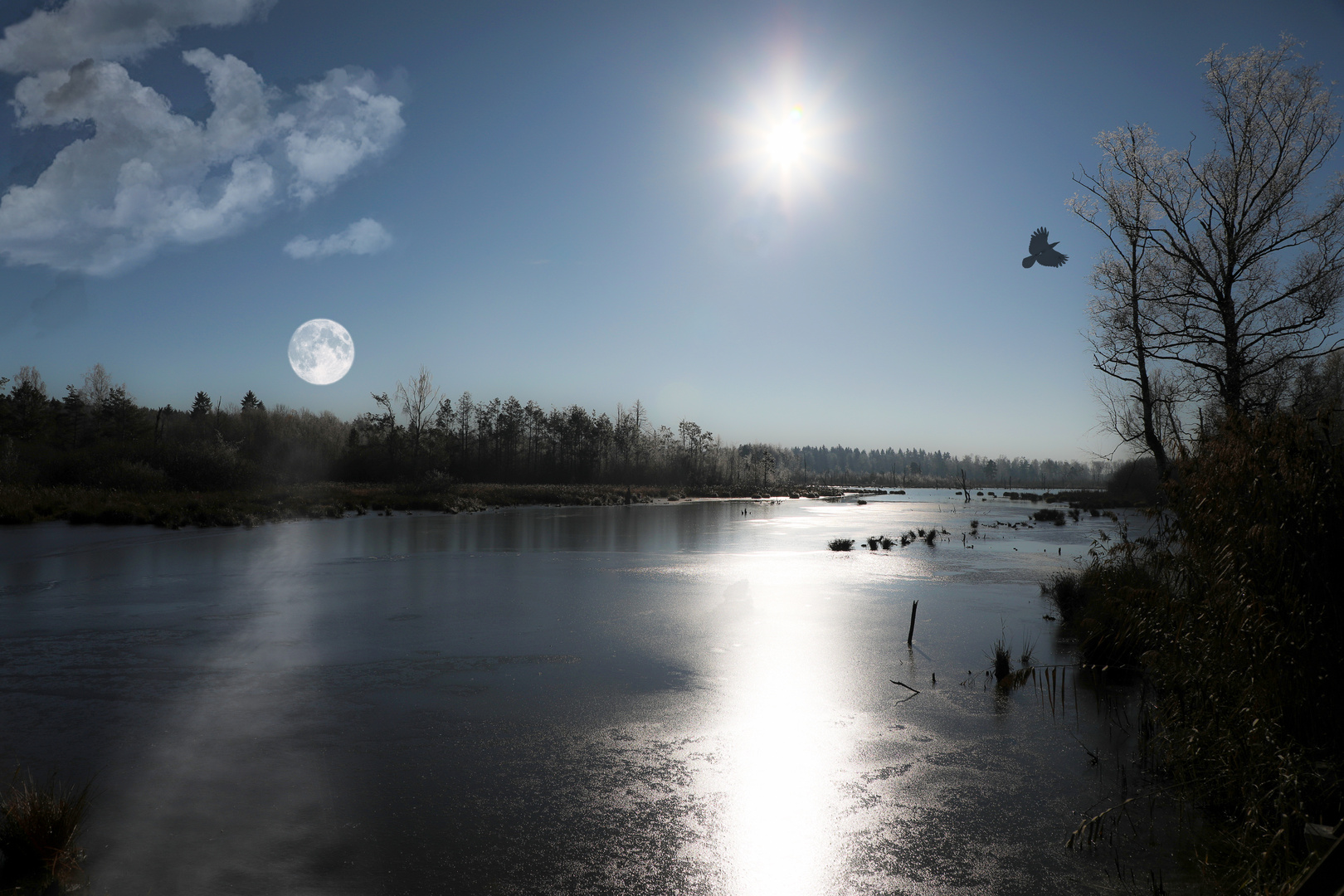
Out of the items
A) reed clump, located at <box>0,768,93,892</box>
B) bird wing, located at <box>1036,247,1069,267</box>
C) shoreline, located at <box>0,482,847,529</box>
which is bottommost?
reed clump, located at <box>0,768,93,892</box>

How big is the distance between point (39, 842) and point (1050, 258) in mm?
21140

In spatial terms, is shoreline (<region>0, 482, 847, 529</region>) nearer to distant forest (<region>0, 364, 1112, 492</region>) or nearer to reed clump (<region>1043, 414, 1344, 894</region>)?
distant forest (<region>0, 364, 1112, 492</region>)

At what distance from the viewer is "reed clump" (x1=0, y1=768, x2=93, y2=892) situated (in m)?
3.70

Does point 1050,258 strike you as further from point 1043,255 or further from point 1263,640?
point 1263,640

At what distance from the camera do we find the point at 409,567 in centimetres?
1681

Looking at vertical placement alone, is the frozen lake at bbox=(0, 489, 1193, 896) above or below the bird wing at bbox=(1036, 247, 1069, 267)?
below

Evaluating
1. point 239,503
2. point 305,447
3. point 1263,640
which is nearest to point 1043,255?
point 1263,640

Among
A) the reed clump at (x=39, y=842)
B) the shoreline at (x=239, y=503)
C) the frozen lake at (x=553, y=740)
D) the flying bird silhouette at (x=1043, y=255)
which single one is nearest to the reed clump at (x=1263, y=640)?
the frozen lake at (x=553, y=740)

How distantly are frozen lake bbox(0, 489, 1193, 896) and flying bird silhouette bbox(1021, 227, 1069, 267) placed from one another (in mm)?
9378

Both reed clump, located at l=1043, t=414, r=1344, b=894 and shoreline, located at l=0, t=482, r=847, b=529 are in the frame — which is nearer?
reed clump, located at l=1043, t=414, r=1344, b=894

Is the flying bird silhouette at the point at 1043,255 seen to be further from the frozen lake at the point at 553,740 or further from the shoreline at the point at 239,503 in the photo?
the shoreline at the point at 239,503

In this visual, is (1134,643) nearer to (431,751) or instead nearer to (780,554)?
(431,751)

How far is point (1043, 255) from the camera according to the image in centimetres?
1803

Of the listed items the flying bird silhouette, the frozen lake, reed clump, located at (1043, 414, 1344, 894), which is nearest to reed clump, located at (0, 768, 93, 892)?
the frozen lake
